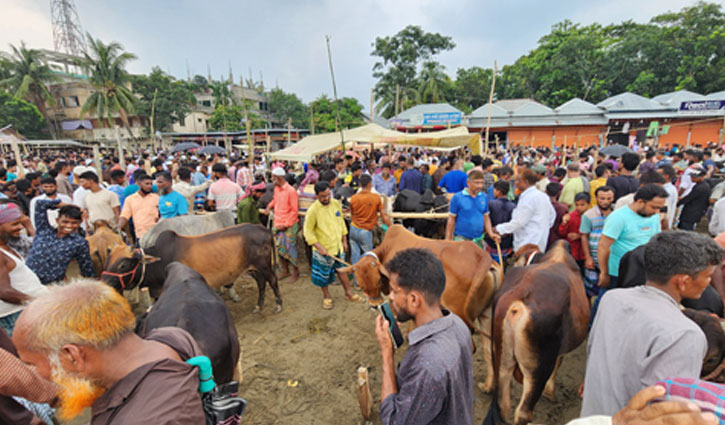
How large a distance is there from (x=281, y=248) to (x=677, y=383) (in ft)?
19.7

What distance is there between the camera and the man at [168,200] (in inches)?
220

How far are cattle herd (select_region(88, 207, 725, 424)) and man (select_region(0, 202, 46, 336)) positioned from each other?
3.09ft

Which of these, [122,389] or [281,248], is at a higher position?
[122,389]

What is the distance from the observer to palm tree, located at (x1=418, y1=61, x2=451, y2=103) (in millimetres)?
38562

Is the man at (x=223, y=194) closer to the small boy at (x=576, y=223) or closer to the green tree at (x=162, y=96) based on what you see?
the small boy at (x=576, y=223)

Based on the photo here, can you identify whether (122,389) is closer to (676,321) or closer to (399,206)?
(676,321)

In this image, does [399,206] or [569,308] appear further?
[399,206]

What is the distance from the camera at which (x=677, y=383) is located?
4.31ft

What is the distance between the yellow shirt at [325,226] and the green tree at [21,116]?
47.0m

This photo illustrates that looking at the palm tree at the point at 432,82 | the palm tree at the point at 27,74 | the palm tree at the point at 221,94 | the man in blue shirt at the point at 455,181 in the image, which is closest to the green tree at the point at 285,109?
the palm tree at the point at 221,94

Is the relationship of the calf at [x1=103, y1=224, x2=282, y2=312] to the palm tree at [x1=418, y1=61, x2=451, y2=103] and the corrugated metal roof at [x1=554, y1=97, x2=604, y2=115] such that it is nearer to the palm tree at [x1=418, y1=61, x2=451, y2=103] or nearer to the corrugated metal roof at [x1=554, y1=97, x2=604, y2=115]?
the corrugated metal roof at [x1=554, y1=97, x2=604, y2=115]

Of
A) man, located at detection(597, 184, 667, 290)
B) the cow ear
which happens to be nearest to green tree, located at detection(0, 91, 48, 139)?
the cow ear

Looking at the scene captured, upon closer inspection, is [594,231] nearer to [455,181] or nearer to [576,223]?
[576,223]

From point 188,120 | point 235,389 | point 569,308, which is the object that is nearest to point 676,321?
point 569,308
